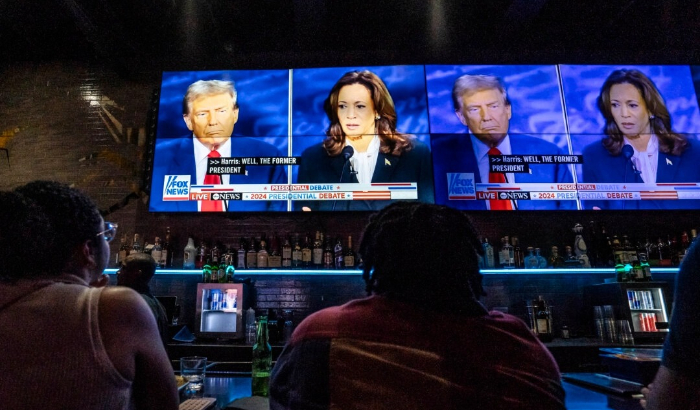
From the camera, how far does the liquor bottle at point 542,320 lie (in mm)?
3492

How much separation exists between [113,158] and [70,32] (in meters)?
1.52

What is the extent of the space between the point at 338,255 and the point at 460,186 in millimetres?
1407

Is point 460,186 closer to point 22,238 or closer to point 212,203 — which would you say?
point 212,203

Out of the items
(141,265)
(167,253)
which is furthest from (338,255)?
(141,265)

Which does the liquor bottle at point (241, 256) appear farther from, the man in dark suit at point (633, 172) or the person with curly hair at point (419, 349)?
the man in dark suit at point (633, 172)

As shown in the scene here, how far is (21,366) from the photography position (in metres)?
0.82

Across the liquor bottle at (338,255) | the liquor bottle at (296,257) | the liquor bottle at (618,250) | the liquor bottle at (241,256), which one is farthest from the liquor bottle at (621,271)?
the liquor bottle at (241,256)

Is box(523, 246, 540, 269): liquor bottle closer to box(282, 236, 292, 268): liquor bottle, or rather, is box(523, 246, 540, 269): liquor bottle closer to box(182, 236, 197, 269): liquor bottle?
box(282, 236, 292, 268): liquor bottle

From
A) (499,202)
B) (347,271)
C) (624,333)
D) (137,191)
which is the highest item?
(137,191)

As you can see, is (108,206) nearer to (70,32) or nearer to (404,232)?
(70,32)

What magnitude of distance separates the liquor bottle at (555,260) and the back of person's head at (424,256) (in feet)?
10.7

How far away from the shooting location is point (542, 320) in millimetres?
3561

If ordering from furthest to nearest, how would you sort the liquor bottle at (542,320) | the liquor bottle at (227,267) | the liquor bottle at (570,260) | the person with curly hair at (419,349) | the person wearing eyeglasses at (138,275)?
the liquor bottle at (570,260), the liquor bottle at (227,267), the liquor bottle at (542,320), the person wearing eyeglasses at (138,275), the person with curly hair at (419,349)

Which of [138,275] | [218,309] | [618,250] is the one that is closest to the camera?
[138,275]
